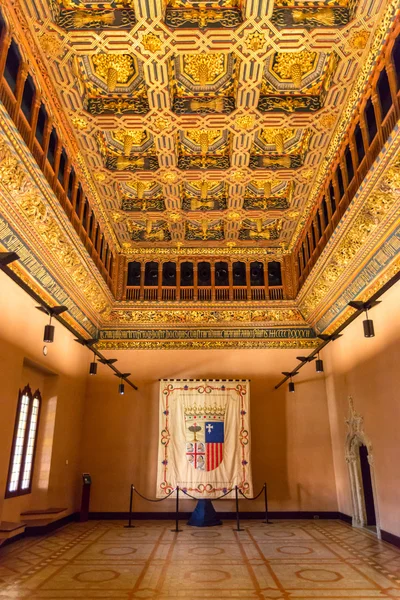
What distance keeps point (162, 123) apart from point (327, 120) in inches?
114

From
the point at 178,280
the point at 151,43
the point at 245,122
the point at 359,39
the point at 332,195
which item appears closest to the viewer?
the point at 359,39

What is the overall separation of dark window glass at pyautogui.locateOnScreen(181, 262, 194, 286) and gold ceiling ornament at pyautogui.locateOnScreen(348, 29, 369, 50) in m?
7.16

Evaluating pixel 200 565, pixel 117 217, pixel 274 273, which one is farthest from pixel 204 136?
pixel 200 565

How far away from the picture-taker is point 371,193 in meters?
6.57

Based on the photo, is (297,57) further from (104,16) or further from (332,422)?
(332,422)

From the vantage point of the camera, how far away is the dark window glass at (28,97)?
624 cm

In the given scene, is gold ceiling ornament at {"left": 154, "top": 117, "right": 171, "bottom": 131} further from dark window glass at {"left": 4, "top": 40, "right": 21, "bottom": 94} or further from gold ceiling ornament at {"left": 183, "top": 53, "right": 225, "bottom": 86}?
dark window glass at {"left": 4, "top": 40, "right": 21, "bottom": 94}

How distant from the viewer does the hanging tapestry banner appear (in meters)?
10.3

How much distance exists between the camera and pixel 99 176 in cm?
900

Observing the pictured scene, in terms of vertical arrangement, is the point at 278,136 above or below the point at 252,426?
above

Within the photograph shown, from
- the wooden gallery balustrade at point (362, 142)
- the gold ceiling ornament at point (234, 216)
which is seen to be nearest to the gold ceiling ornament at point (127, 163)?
the gold ceiling ornament at point (234, 216)

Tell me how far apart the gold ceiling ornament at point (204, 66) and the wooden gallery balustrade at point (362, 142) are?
230 centimetres

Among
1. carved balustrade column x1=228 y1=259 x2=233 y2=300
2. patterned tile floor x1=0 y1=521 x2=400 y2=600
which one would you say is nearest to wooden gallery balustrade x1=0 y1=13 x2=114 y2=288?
carved balustrade column x1=228 y1=259 x2=233 y2=300

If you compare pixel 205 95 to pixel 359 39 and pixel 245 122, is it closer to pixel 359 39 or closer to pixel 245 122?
pixel 245 122
